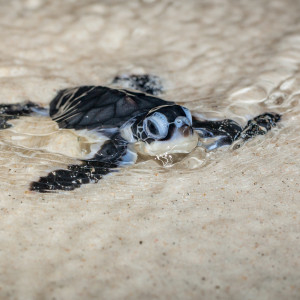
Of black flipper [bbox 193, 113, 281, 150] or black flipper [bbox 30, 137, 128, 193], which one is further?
black flipper [bbox 193, 113, 281, 150]

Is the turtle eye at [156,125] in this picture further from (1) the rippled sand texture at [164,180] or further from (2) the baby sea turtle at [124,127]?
(1) the rippled sand texture at [164,180]

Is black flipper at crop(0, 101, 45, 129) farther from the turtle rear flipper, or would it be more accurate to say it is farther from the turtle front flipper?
the turtle rear flipper

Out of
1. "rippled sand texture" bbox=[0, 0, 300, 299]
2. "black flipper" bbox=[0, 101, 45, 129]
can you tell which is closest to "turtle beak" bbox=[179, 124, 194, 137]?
"rippled sand texture" bbox=[0, 0, 300, 299]

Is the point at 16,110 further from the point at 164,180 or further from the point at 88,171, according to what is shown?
the point at 164,180

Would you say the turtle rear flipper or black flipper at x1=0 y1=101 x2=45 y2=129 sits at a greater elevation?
black flipper at x1=0 y1=101 x2=45 y2=129

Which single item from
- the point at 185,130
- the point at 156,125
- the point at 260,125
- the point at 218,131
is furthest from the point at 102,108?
the point at 260,125

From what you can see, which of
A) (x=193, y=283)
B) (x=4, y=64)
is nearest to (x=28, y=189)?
(x=193, y=283)

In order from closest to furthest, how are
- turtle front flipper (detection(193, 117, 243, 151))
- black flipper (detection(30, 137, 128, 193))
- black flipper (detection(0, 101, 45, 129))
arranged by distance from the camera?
black flipper (detection(30, 137, 128, 193)) → turtle front flipper (detection(193, 117, 243, 151)) → black flipper (detection(0, 101, 45, 129))

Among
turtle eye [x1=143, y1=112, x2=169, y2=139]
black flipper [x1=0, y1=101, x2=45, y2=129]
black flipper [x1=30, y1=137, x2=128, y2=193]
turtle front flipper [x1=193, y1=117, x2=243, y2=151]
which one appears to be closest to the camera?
black flipper [x1=30, y1=137, x2=128, y2=193]
